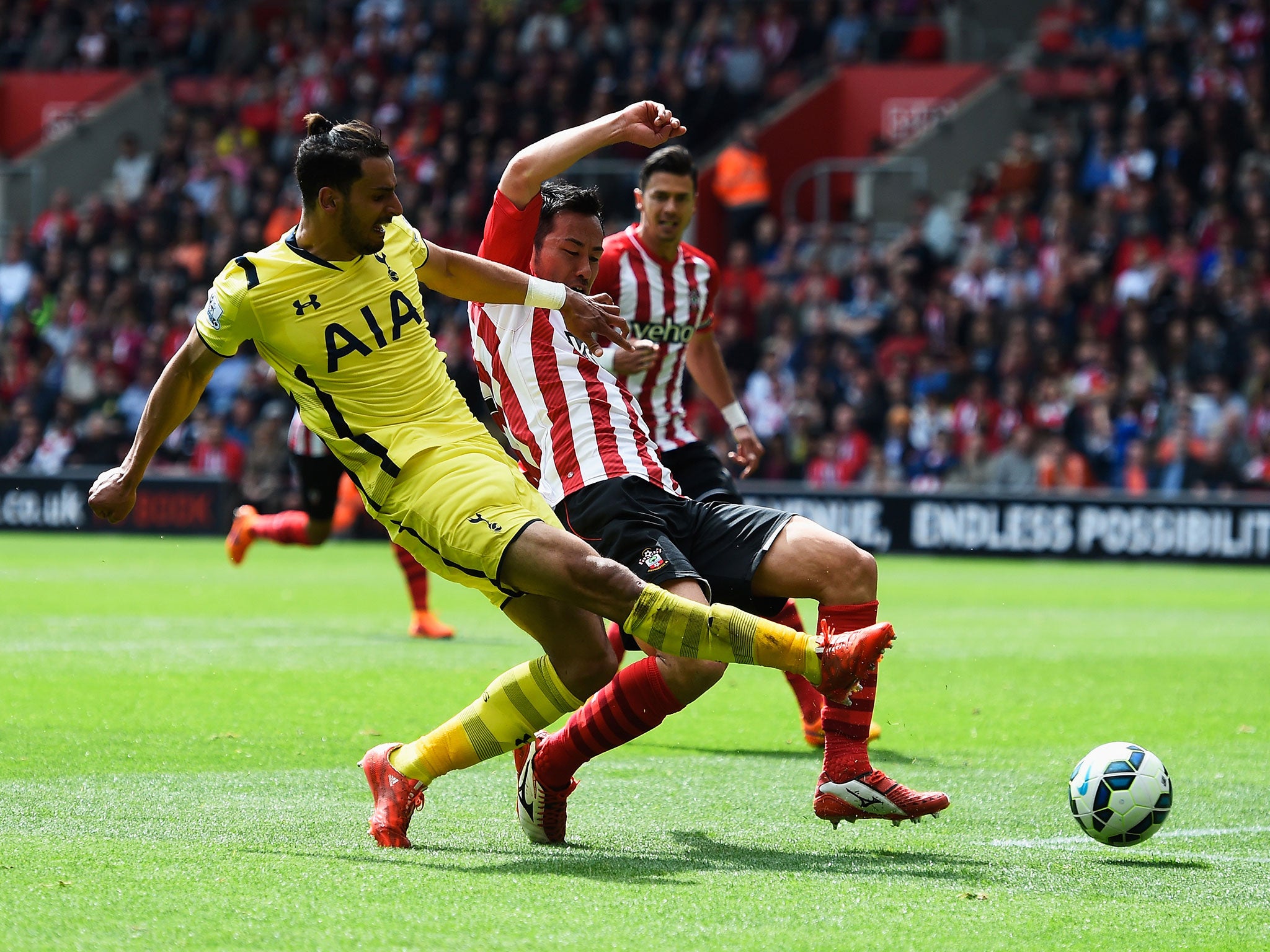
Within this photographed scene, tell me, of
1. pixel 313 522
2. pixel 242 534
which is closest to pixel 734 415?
pixel 313 522

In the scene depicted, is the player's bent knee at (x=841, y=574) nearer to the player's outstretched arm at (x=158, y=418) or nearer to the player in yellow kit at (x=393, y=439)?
the player in yellow kit at (x=393, y=439)

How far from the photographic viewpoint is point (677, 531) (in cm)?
554

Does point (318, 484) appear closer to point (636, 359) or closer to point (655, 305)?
point (655, 305)

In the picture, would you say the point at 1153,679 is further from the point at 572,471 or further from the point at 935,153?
the point at 935,153

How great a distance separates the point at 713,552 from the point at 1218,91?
686 inches

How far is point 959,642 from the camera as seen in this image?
11242mm

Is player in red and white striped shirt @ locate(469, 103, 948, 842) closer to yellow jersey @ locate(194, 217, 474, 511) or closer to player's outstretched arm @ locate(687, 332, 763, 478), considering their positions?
yellow jersey @ locate(194, 217, 474, 511)

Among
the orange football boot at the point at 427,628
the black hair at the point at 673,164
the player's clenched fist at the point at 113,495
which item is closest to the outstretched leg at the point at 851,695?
the player's clenched fist at the point at 113,495

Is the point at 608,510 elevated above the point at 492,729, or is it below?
above

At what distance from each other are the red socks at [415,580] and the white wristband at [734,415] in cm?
335

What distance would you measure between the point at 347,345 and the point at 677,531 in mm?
1212

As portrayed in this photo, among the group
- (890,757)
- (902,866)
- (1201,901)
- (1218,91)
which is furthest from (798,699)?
(1218,91)

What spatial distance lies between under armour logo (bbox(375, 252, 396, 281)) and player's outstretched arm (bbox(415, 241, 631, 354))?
14cm

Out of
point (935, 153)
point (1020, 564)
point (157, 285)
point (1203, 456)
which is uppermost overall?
point (935, 153)
